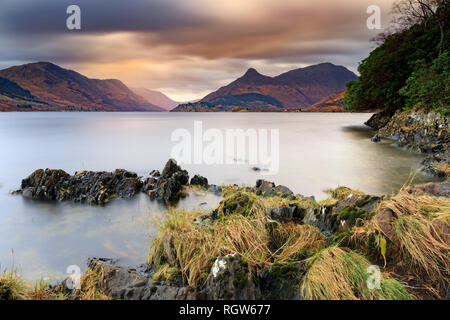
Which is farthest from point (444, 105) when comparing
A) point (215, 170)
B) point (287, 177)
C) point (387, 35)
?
point (387, 35)

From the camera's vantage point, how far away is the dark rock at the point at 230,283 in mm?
4199

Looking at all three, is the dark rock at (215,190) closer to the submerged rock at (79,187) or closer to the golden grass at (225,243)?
the submerged rock at (79,187)

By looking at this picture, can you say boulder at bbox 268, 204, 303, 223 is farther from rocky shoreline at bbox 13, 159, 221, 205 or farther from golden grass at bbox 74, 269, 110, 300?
rocky shoreline at bbox 13, 159, 221, 205

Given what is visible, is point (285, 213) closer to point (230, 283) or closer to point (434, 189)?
point (230, 283)

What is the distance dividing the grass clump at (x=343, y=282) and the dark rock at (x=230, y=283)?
85cm

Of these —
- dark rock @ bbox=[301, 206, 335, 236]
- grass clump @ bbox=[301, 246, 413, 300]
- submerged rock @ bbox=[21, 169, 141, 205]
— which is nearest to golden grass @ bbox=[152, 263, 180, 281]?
grass clump @ bbox=[301, 246, 413, 300]

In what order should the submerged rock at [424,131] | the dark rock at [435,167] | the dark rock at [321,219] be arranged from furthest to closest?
the submerged rock at [424,131], the dark rock at [435,167], the dark rock at [321,219]

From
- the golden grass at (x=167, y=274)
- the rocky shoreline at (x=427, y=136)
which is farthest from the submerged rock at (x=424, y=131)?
the golden grass at (x=167, y=274)

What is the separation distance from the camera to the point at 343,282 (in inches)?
167

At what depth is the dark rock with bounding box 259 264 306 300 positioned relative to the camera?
171 inches

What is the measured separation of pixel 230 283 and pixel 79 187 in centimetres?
1099

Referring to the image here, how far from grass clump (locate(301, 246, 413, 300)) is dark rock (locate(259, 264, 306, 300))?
16 cm

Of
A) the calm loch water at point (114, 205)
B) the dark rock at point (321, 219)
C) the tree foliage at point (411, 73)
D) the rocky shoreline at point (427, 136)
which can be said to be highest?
the tree foliage at point (411, 73)

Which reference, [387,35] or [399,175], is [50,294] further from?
[387,35]
